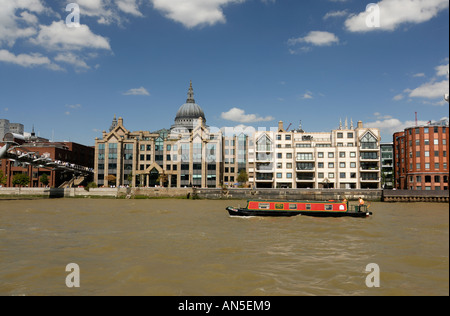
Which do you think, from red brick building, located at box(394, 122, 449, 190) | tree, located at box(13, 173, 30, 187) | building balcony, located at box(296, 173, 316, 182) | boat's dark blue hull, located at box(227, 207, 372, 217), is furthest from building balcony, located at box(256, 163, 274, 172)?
tree, located at box(13, 173, 30, 187)

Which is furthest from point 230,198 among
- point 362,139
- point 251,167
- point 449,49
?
point 449,49

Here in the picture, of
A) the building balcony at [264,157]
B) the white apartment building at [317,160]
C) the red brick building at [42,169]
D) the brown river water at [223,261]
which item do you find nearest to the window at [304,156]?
the white apartment building at [317,160]

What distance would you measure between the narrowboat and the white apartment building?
2064 inches

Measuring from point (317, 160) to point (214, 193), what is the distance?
101 ft

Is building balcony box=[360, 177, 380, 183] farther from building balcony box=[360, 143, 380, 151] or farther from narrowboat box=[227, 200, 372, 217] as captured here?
narrowboat box=[227, 200, 372, 217]

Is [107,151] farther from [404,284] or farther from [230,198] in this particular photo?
[404,284]

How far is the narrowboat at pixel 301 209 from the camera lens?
3969 centimetres

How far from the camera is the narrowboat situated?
39.7 meters

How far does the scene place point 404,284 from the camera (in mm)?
12359

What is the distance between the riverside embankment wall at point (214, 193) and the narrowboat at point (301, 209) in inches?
1632

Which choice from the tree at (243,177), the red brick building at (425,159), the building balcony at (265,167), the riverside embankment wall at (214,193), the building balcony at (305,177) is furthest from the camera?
the building balcony at (265,167)

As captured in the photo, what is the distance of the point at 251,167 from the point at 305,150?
1725 cm

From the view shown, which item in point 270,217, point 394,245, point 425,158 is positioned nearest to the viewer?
point 394,245

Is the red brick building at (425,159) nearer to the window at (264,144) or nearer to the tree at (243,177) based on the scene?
the window at (264,144)
